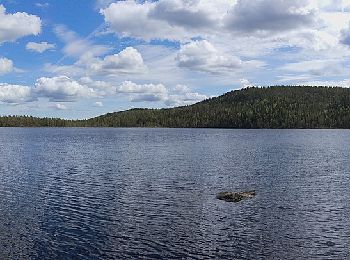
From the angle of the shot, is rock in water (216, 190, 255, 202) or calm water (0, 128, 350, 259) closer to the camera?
calm water (0, 128, 350, 259)

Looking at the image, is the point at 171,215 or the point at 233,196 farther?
the point at 233,196

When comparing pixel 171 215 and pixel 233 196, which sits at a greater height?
pixel 233 196

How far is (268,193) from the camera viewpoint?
57.9m

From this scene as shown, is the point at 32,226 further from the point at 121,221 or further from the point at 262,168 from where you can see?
the point at 262,168

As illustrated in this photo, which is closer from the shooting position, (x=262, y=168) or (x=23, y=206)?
(x=23, y=206)

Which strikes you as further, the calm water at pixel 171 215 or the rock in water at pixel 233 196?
the rock in water at pixel 233 196

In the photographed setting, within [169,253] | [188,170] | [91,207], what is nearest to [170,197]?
[91,207]

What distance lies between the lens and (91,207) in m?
48.4

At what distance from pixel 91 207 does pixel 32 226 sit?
30.2 feet

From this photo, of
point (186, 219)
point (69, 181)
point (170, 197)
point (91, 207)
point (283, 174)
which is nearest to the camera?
point (186, 219)

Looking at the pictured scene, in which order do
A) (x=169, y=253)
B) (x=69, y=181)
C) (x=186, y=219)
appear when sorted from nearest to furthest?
(x=169, y=253) < (x=186, y=219) < (x=69, y=181)

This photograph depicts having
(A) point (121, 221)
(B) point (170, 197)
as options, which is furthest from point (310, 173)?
(A) point (121, 221)

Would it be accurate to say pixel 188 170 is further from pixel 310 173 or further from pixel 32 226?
pixel 32 226

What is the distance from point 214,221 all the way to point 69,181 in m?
33.9
